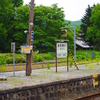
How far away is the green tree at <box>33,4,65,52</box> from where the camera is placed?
40875 mm

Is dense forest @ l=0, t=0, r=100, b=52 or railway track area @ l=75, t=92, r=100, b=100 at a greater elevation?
dense forest @ l=0, t=0, r=100, b=52

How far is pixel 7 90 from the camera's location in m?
8.51

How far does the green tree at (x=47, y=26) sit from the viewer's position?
134 ft

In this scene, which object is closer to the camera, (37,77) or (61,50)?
(37,77)

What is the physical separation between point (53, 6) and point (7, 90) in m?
36.5

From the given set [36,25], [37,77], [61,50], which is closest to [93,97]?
[37,77]

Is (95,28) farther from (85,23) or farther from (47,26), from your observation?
(47,26)

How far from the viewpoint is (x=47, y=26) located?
42156mm

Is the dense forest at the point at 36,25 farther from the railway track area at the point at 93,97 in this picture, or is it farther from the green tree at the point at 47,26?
the railway track area at the point at 93,97

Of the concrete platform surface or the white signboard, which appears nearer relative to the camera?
the concrete platform surface

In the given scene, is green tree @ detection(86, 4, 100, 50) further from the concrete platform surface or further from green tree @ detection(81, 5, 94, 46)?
the concrete platform surface

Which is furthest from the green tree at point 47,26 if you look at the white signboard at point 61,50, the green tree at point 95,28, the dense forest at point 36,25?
the white signboard at point 61,50

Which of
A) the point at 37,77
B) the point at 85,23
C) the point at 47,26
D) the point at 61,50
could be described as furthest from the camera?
the point at 85,23

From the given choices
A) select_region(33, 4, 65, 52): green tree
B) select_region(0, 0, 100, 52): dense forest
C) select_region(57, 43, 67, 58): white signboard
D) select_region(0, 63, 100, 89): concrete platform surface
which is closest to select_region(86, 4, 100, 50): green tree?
select_region(0, 0, 100, 52): dense forest
